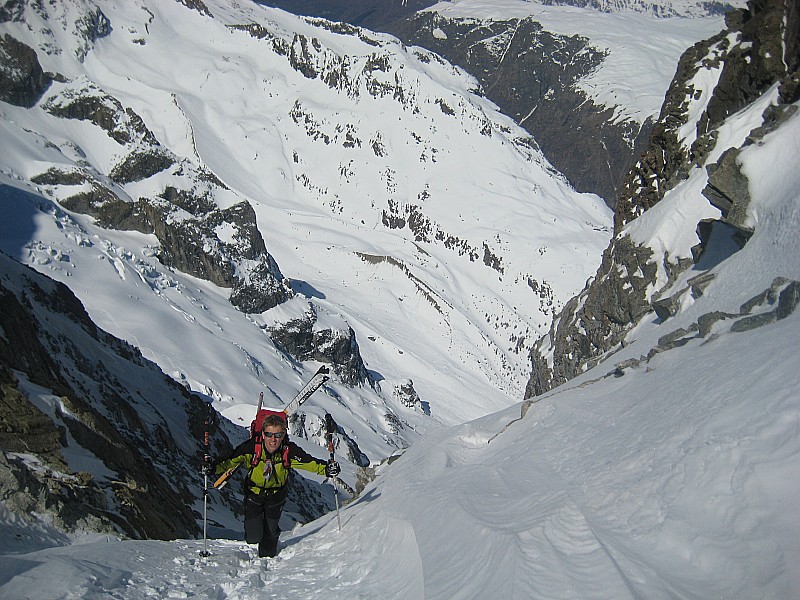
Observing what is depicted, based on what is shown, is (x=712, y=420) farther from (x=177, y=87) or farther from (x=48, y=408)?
(x=177, y=87)

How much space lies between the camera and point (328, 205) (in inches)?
5133

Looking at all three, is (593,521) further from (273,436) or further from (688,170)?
(688,170)

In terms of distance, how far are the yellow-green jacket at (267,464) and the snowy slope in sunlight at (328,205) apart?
118 feet

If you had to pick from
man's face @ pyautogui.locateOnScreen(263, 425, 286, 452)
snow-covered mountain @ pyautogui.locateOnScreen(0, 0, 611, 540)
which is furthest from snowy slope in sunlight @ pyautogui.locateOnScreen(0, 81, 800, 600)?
snow-covered mountain @ pyautogui.locateOnScreen(0, 0, 611, 540)

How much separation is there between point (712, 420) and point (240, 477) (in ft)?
54.6

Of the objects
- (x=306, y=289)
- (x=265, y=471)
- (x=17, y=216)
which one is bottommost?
(x=306, y=289)

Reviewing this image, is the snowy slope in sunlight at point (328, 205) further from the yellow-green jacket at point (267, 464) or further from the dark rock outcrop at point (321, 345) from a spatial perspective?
the yellow-green jacket at point (267, 464)

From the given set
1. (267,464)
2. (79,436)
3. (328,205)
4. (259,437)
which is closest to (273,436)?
(259,437)

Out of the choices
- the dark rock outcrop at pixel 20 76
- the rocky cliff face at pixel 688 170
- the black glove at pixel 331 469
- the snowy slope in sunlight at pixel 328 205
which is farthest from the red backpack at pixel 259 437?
the dark rock outcrop at pixel 20 76

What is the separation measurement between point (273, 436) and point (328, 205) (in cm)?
12560

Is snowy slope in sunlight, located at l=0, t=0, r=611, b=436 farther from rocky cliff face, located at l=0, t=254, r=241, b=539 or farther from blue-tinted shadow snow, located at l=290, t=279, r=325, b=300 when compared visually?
rocky cliff face, located at l=0, t=254, r=241, b=539

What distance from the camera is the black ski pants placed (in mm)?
7309

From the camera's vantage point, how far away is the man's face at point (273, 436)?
7.08 meters

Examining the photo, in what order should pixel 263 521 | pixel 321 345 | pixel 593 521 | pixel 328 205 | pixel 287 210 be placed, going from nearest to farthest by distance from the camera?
pixel 593 521, pixel 263 521, pixel 321 345, pixel 287 210, pixel 328 205
